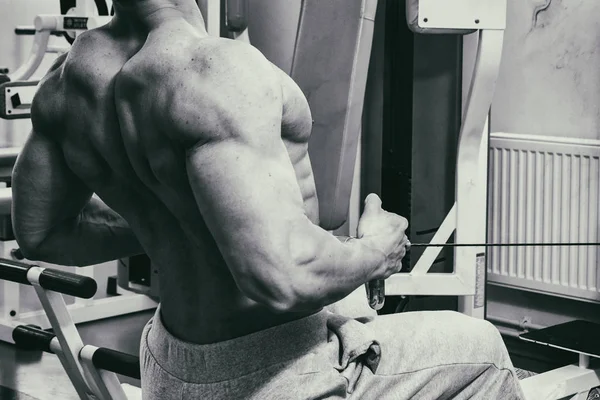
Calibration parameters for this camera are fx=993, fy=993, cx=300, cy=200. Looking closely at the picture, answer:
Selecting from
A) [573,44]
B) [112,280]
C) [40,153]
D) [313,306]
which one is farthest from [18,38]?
[313,306]

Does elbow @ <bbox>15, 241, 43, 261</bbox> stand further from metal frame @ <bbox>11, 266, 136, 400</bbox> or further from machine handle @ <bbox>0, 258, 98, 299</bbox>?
metal frame @ <bbox>11, 266, 136, 400</bbox>

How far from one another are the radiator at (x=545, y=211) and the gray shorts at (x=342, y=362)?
7.74 feet

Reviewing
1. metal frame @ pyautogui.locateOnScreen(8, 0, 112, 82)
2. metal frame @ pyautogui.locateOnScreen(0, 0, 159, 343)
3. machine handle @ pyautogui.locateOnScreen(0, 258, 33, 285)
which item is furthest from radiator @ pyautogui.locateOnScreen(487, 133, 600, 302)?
machine handle @ pyautogui.locateOnScreen(0, 258, 33, 285)

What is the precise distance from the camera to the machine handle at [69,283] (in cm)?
224

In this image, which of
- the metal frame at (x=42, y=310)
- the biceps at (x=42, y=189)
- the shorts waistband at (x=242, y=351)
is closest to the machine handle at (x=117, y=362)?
the biceps at (x=42, y=189)

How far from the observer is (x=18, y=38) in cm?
570

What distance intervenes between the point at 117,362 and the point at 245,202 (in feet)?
3.82

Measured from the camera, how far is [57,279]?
240cm

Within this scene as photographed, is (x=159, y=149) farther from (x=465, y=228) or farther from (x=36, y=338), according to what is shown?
(x=465, y=228)

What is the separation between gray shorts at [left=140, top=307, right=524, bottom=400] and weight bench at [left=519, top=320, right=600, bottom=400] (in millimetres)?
1668

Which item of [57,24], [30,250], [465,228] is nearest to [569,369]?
[465,228]

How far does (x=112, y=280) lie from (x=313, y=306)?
370cm

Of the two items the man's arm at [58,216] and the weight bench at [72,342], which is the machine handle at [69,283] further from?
the man's arm at [58,216]

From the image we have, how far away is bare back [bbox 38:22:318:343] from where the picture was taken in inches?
52.2
